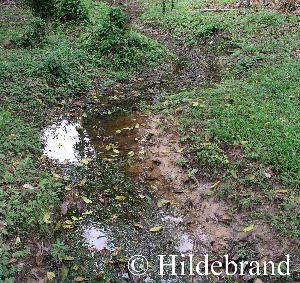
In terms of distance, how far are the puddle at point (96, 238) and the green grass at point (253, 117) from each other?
2126 mm

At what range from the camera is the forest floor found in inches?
236

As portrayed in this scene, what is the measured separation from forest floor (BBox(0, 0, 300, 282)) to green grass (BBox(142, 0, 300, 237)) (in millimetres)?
29

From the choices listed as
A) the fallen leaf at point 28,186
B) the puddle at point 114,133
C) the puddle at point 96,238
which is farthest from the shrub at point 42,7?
the puddle at point 96,238

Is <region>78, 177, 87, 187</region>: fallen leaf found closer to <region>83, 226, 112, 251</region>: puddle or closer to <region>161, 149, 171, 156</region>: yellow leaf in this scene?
<region>83, 226, 112, 251</region>: puddle

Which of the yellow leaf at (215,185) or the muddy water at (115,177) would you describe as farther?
the yellow leaf at (215,185)

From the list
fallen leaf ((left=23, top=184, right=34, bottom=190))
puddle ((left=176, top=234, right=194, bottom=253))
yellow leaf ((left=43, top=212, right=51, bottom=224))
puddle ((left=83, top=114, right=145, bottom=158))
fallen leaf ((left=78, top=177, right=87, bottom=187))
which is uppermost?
fallen leaf ((left=23, top=184, right=34, bottom=190))

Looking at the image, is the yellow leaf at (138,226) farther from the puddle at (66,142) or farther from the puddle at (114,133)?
the puddle at (66,142)

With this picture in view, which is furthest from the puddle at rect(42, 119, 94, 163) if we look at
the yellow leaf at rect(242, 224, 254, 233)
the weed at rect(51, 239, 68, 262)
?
the yellow leaf at rect(242, 224, 254, 233)

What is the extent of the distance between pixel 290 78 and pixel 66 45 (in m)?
6.86

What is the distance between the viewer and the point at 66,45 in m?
12.7

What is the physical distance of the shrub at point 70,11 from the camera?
48.8 feet

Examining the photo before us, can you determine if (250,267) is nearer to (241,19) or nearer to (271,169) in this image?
(271,169)

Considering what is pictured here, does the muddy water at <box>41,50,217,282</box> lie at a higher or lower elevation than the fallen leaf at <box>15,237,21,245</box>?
lower

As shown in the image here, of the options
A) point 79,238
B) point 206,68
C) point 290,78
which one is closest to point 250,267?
point 79,238
